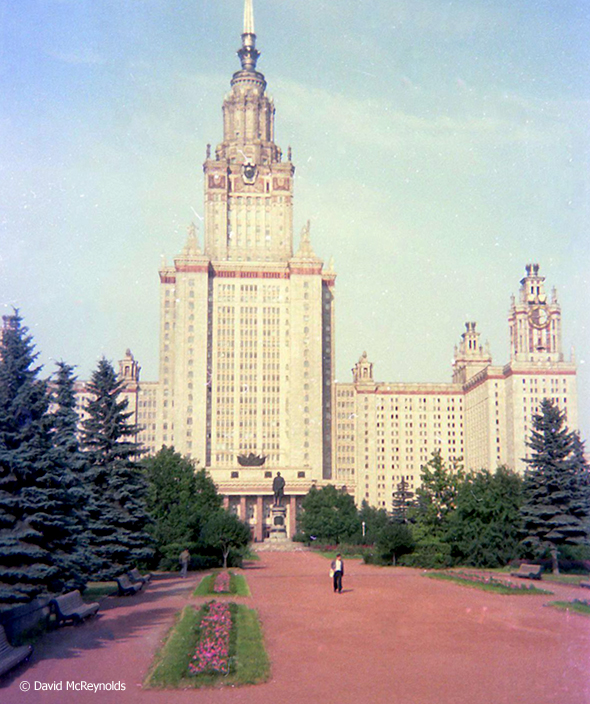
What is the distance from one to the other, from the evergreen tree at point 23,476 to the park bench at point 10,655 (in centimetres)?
188

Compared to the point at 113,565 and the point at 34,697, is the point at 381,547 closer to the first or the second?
the point at 113,565

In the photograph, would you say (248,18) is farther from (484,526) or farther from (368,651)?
(368,651)

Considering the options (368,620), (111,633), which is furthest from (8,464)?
(368,620)

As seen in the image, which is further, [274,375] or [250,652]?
[274,375]

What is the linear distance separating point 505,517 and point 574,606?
60.7ft

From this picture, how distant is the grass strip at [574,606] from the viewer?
25.3 metres

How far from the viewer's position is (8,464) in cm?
2095

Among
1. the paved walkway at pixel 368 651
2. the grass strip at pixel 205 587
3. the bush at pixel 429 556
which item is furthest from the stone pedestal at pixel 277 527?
the paved walkway at pixel 368 651

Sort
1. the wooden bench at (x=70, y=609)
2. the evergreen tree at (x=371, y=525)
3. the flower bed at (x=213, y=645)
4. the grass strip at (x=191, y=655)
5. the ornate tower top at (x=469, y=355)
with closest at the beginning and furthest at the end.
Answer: the grass strip at (x=191, y=655)
the flower bed at (x=213, y=645)
the wooden bench at (x=70, y=609)
the evergreen tree at (x=371, y=525)
the ornate tower top at (x=469, y=355)

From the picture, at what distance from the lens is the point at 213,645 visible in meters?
18.3

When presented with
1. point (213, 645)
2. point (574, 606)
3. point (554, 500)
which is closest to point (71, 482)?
point (213, 645)

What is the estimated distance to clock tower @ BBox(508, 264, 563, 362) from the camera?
142m

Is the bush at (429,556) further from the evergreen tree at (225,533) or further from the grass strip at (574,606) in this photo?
the grass strip at (574,606)

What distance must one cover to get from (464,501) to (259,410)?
90.5 metres
